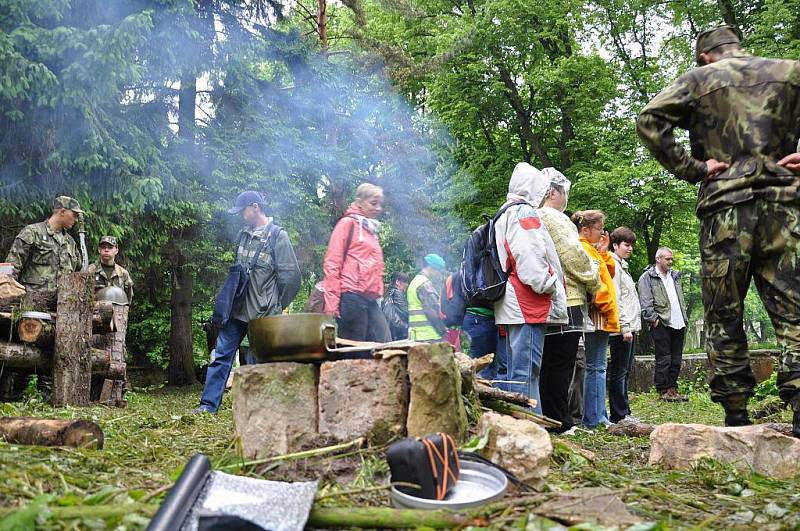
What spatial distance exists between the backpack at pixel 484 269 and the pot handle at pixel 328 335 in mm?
Answer: 2045

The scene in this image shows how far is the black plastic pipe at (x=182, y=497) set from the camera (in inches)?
82.1

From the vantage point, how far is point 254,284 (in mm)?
6410

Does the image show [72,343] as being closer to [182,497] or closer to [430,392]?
[430,392]

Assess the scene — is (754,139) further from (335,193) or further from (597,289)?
(335,193)

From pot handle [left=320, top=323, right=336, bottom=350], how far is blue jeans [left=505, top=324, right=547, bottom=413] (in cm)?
200

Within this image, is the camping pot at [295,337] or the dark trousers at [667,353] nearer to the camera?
the camping pot at [295,337]

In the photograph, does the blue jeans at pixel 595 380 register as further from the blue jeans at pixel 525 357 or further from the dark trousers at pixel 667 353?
the dark trousers at pixel 667 353

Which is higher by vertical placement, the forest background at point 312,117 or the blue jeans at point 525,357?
the forest background at point 312,117

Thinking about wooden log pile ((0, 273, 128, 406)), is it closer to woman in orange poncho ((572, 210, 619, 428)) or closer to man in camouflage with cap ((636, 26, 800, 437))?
woman in orange poncho ((572, 210, 619, 428))

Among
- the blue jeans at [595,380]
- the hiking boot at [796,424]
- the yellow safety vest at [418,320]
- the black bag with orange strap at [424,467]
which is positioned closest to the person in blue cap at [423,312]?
the yellow safety vest at [418,320]

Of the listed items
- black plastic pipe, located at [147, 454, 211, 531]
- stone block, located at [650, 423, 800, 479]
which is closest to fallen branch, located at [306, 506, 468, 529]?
black plastic pipe, located at [147, 454, 211, 531]

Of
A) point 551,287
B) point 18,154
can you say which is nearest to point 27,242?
point 18,154

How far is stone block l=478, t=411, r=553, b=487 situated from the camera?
303cm

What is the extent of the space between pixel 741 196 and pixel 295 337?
2.61m
